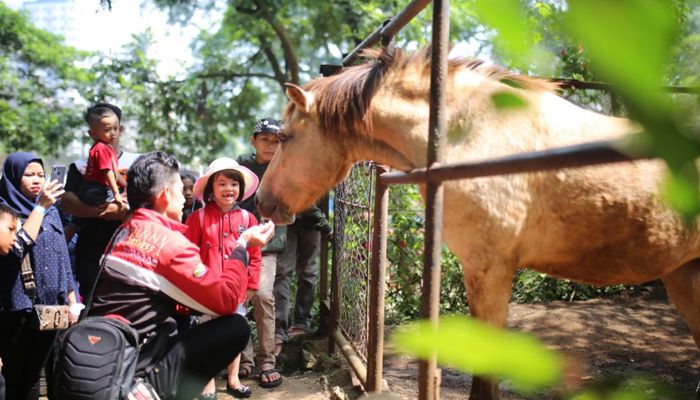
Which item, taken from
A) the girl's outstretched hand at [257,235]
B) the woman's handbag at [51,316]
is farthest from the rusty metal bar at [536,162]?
the woman's handbag at [51,316]

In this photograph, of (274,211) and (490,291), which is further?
(274,211)

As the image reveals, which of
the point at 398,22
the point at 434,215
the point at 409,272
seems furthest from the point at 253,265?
the point at 409,272

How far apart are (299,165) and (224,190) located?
104cm

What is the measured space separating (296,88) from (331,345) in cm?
277

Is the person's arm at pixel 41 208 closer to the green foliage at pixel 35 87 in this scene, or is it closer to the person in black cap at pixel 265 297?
the person in black cap at pixel 265 297

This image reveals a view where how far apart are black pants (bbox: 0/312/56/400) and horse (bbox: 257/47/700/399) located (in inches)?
101

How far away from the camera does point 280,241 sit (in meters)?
4.49

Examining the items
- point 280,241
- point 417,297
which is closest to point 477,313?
point 280,241

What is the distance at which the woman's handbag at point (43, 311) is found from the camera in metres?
3.16

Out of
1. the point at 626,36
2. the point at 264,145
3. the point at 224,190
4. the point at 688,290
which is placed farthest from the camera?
the point at 264,145

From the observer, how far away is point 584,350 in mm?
4562

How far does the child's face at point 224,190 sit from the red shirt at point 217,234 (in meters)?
0.09

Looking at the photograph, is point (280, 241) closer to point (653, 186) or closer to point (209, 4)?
point (653, 186)

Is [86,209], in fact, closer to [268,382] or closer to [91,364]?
[268,382]
